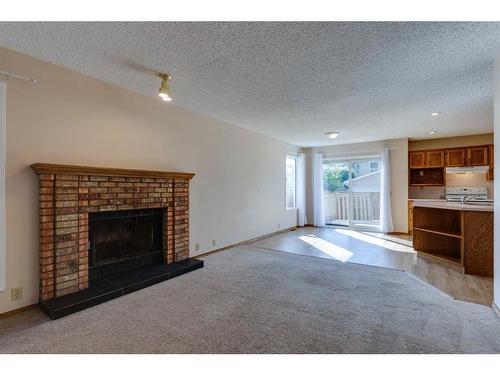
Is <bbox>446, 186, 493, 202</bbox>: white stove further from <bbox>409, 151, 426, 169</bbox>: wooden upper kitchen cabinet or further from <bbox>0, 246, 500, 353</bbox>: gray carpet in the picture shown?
<bbox>0, 246, 500, 353</bbox>: gray carpet

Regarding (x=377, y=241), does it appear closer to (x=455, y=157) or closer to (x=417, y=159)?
(x=417, y=159)

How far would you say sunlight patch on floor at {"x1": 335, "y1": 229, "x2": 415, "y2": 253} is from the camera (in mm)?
5068

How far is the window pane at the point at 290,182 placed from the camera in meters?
7.55

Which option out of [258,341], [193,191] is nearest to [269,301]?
[258,341]

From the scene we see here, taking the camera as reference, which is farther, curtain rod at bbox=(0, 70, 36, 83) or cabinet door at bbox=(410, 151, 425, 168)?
cabinet door at bbox=(410, 151, 425, 168)

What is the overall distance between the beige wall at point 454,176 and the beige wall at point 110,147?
4.52 meters

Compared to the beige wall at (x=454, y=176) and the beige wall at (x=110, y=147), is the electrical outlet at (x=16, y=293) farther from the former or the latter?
the beige wall at (x=454, y=176)

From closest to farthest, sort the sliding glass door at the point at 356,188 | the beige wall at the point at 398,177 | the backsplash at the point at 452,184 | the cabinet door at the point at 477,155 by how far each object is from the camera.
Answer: the cabinet door at the point at 477,155, the backsplash at the point at 452,184, the beige wall at the point at 398,177, the sliding glass door at the point at 356,188

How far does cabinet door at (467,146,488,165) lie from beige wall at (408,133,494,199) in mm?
233

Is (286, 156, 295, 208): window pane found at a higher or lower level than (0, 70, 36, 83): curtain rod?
lower

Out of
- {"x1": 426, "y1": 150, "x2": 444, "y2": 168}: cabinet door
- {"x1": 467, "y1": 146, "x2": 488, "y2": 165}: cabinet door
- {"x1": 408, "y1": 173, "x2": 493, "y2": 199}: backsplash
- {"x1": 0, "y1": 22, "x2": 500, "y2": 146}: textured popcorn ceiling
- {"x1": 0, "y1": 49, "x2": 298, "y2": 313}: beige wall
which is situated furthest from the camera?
{"x1": 426, "y1": 150, "x2": 444, "y2": 168}: cabinet door

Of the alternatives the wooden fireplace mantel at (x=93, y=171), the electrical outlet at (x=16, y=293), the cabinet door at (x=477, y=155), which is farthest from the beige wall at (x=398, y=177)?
the electrical outlet at (x=16, y=293)

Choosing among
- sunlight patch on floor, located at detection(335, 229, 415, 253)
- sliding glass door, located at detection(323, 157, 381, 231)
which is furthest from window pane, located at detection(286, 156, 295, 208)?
sunlight patch on floor, located at detection(335, 229, 415, 253)
